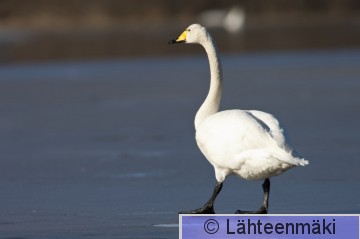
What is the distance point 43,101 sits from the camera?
53.1 ft

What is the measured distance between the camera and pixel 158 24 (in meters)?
51.9

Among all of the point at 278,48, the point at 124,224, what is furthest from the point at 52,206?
the point at 278,48

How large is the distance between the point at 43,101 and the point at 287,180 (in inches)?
313

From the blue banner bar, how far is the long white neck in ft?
3.37

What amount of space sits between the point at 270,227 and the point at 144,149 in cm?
447

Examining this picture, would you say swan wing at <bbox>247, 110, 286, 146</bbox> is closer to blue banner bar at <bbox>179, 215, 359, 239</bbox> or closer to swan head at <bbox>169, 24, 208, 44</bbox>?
blue banner bar at <bbox>179, 215, 359, 239</bbox>

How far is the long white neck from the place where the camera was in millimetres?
7761

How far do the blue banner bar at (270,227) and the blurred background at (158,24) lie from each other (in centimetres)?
2334

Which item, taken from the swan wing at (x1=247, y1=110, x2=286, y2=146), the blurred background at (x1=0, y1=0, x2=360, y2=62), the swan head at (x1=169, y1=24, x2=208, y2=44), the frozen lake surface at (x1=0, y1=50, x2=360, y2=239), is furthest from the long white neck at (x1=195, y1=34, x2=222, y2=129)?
the blurred background at (x1=0, y1=0, x2=360, y2=62)

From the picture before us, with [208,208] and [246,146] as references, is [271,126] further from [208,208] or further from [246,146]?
[208,208]

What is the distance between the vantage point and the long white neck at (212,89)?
7.76 meters
